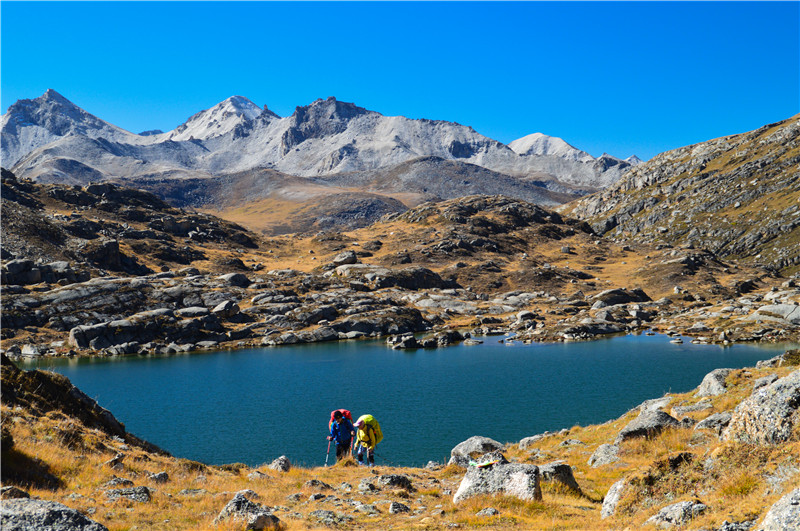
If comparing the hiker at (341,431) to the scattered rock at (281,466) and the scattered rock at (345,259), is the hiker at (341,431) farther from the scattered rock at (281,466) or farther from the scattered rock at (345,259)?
the scattered rock at (345,259)

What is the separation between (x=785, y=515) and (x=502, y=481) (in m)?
10.2

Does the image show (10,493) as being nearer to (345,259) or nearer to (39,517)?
(39,517)

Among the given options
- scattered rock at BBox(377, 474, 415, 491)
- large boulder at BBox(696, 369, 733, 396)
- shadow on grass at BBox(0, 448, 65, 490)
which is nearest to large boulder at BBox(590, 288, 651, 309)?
large boulder at BBox(696, 369, 733, 396)

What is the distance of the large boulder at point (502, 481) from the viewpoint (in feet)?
58.7

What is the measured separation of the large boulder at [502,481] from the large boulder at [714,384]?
21.3 meters

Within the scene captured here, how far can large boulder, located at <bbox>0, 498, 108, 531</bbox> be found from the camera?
38.2 ft

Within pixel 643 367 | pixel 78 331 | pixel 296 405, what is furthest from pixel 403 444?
pixel 78 331

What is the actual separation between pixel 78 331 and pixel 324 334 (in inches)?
2175

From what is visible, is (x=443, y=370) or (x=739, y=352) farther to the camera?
(x=739, y=352)

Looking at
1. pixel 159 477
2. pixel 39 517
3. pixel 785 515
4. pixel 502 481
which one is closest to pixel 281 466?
pixel 159 477

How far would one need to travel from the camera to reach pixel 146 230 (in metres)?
190

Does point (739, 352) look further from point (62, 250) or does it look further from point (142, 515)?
point (62, 250)

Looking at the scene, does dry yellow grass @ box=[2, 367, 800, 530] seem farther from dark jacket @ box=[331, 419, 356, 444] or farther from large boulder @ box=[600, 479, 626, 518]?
dark jacket @ box=[331, 419, 356, 444]

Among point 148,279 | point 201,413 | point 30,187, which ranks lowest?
point 201,413
